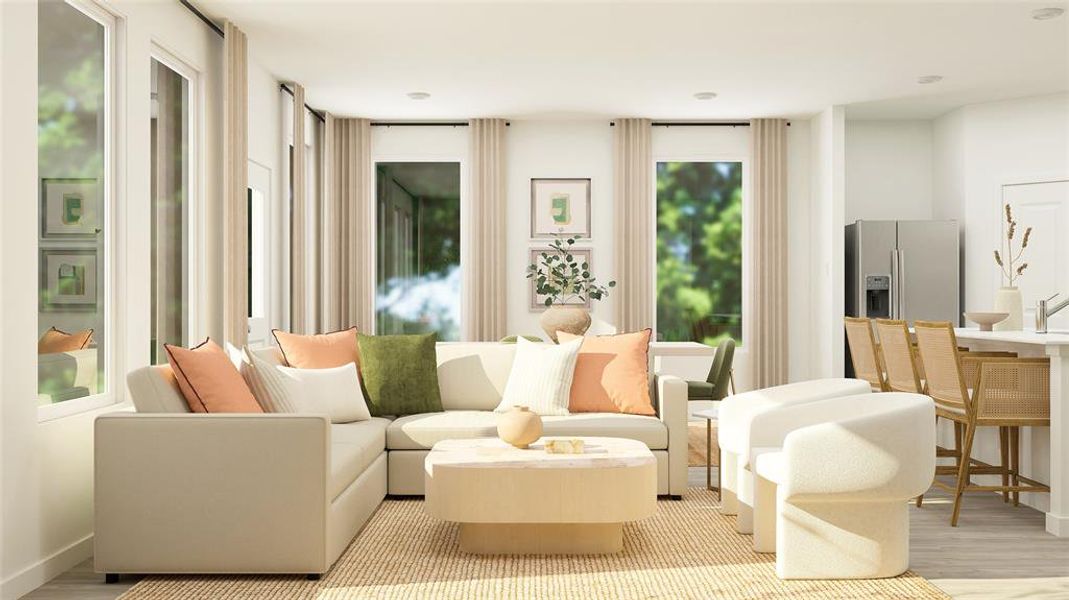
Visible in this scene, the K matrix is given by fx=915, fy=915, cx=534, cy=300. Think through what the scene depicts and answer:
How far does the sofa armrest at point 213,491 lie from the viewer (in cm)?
326

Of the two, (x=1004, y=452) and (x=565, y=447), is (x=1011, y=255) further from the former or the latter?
(x=565, y=447)

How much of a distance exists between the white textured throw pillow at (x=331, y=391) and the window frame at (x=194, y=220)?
0.96m

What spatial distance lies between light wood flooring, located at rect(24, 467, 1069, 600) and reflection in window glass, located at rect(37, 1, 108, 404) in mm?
800

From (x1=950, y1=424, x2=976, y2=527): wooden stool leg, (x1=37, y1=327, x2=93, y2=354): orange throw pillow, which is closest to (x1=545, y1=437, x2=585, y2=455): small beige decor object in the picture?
(x1=950, y1=424, x2=976, y2=527): wooden stool leg

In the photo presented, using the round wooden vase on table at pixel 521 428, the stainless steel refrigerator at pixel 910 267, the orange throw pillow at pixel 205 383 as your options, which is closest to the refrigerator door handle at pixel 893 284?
the stainless steel refrigerator at pixel 910 267

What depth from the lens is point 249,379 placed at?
4.05 m

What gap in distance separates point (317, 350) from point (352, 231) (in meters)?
3.60

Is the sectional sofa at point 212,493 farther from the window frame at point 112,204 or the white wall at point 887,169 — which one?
Answer: the white wall at point 887,169

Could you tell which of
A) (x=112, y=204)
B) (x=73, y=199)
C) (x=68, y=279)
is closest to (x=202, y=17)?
(x=112, y=204)

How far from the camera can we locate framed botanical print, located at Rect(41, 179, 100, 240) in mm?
3625

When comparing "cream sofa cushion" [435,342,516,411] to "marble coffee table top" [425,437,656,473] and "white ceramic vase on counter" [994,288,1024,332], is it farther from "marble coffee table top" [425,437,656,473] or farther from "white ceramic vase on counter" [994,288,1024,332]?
"white ceramic vase on counter" [994,288,1024,332]

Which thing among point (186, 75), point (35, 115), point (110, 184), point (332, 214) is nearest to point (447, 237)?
point (332, 214)

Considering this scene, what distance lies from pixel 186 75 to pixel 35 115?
1895 millimetres

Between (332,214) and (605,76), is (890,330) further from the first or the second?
(332,214)
